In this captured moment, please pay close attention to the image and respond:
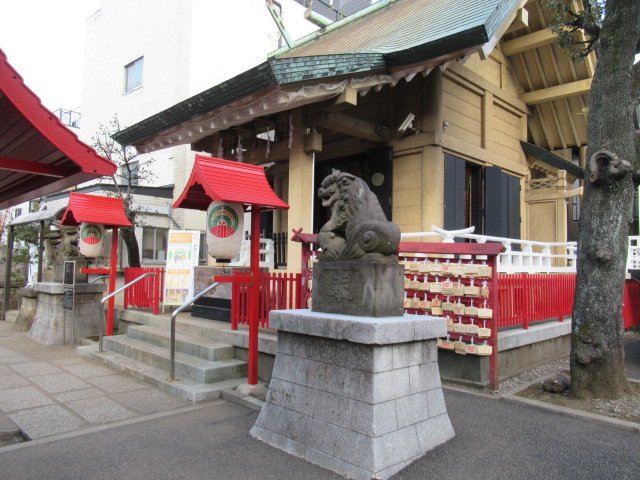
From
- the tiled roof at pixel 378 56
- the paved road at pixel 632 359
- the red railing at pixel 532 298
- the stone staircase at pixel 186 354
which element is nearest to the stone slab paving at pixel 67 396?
the stone staircase at pixel 186 354

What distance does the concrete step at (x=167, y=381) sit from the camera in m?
5.72

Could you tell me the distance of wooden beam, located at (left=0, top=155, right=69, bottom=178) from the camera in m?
3.30

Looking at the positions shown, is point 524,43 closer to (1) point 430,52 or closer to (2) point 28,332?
(1) point 430,52

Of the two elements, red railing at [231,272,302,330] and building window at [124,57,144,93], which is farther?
building window at [124,57,144,93]

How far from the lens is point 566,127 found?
1331 cm

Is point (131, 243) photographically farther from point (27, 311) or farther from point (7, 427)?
point (7, 427)

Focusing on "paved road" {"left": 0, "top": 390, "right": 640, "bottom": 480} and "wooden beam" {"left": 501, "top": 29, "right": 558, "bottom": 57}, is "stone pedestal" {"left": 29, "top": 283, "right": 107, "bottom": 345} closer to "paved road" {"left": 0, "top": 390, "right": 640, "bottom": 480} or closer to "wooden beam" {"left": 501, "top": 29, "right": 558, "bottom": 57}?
"paved road" {"left": 0, "top": 390, "right": 640, "bottom": 480}

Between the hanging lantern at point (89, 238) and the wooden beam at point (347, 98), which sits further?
the hanging lantern at point (89, 238)

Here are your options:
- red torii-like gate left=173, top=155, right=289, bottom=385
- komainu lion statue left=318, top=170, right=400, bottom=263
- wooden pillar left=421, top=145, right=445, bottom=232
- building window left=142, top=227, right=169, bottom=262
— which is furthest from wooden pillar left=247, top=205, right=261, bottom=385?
building window left=142, top=227, right=169, bottom=262

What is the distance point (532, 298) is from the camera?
7320mm

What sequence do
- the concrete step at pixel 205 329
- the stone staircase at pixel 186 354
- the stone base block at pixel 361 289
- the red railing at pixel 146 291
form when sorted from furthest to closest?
the red railing at pixel 146 291 → the concrete step at pixel 205 329 → the stone staircase at pixel 186 354 → the stone base block at pixel 361 289

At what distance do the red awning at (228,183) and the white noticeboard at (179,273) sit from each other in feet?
11.2

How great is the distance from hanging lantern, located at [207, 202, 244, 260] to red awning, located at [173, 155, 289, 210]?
Result: 6.3 inches

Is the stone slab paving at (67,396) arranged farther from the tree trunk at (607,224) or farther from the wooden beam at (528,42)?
the wooden beam at (528,42)
